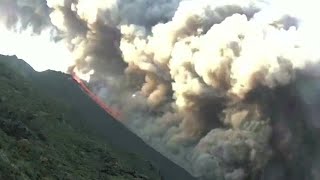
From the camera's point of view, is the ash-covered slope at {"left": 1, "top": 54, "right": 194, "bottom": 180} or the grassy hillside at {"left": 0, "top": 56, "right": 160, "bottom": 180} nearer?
the grassy hillside at {"left": 0, "top": 56, "right": 160, "bottom": 180}

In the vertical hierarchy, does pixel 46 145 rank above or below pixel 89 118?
below

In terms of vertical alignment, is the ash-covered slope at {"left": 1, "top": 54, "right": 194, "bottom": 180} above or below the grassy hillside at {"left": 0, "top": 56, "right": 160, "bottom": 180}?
above

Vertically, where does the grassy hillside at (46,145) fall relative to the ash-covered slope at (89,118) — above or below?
below

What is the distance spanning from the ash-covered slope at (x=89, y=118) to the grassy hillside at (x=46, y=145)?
117cm

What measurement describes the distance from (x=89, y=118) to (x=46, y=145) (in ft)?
89.8

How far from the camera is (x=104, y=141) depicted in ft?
253

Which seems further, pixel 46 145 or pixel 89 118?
pixel 89 118

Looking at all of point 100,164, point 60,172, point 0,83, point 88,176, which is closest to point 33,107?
point 0,83

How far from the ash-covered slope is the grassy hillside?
117cm

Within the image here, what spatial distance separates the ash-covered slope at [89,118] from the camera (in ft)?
252

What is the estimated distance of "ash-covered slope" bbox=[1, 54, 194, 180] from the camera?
3019 inches

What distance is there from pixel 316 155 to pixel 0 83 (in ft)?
120

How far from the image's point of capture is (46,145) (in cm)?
5634

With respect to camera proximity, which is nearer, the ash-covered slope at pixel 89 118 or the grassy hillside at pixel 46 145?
the grassy hillside at pixel 46 145
